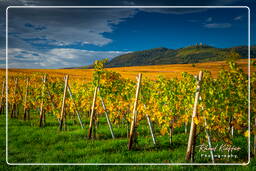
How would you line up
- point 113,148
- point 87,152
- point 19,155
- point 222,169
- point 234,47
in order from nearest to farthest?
point 222,169, point 234,47, point 19,155, point 87,152, point 113,148

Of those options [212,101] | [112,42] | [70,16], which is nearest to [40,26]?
[70,16]

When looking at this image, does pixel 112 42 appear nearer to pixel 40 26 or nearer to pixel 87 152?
pixel 40 26

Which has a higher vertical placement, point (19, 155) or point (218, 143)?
point (218, 143)

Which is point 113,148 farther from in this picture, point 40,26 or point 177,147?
point 40,26

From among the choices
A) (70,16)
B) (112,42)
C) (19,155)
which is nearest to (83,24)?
(70,16)

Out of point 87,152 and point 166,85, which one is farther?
point 166,85

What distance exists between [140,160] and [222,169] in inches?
80.9

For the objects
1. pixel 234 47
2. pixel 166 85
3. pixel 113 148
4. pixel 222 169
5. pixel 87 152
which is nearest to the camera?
pixel 222 169

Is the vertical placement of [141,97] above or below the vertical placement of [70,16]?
below

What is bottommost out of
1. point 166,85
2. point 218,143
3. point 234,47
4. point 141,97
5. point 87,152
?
point 87,152

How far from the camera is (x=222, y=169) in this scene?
15.5ft

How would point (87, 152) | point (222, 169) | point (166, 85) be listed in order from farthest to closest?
point (166, 85), point (87, 152), point (222, 169)

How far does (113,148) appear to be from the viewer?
21.4 feet

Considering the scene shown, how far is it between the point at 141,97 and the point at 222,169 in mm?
3870
